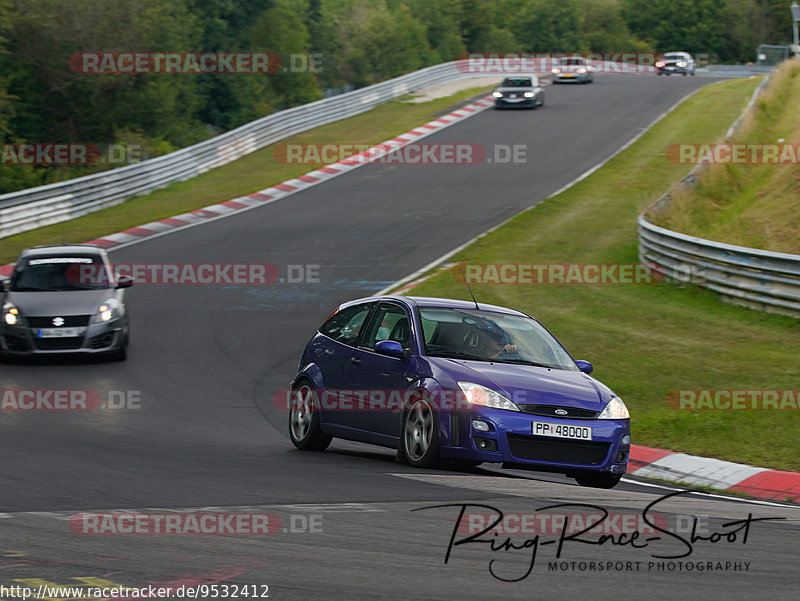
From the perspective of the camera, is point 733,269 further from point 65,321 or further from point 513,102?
point 513,102

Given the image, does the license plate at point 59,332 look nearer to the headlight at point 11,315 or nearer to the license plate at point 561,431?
the headlight at point 11,315

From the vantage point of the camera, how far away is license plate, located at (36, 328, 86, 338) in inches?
601

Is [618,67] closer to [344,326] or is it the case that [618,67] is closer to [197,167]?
[197,167]

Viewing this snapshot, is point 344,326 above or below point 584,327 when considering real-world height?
above

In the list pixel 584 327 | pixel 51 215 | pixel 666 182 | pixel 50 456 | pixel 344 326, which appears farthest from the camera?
pixel 666 182

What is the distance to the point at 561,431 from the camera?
28.1 ft

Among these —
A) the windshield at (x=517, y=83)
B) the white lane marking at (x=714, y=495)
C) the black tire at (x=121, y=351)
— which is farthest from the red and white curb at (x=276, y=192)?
the white lane marking at (x=714, y=495)

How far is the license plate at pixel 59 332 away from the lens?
15.3 meters

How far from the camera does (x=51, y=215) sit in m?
27.9

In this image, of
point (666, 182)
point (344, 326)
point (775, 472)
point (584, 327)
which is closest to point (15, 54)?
point (666, 182)

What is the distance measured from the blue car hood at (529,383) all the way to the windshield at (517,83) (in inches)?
1459

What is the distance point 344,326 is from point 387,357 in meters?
1.02

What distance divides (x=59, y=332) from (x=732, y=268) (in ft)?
34.6

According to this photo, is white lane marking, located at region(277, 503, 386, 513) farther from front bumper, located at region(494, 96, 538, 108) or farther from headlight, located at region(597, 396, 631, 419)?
front bumper, located at region(494, 96, 538, 108)
